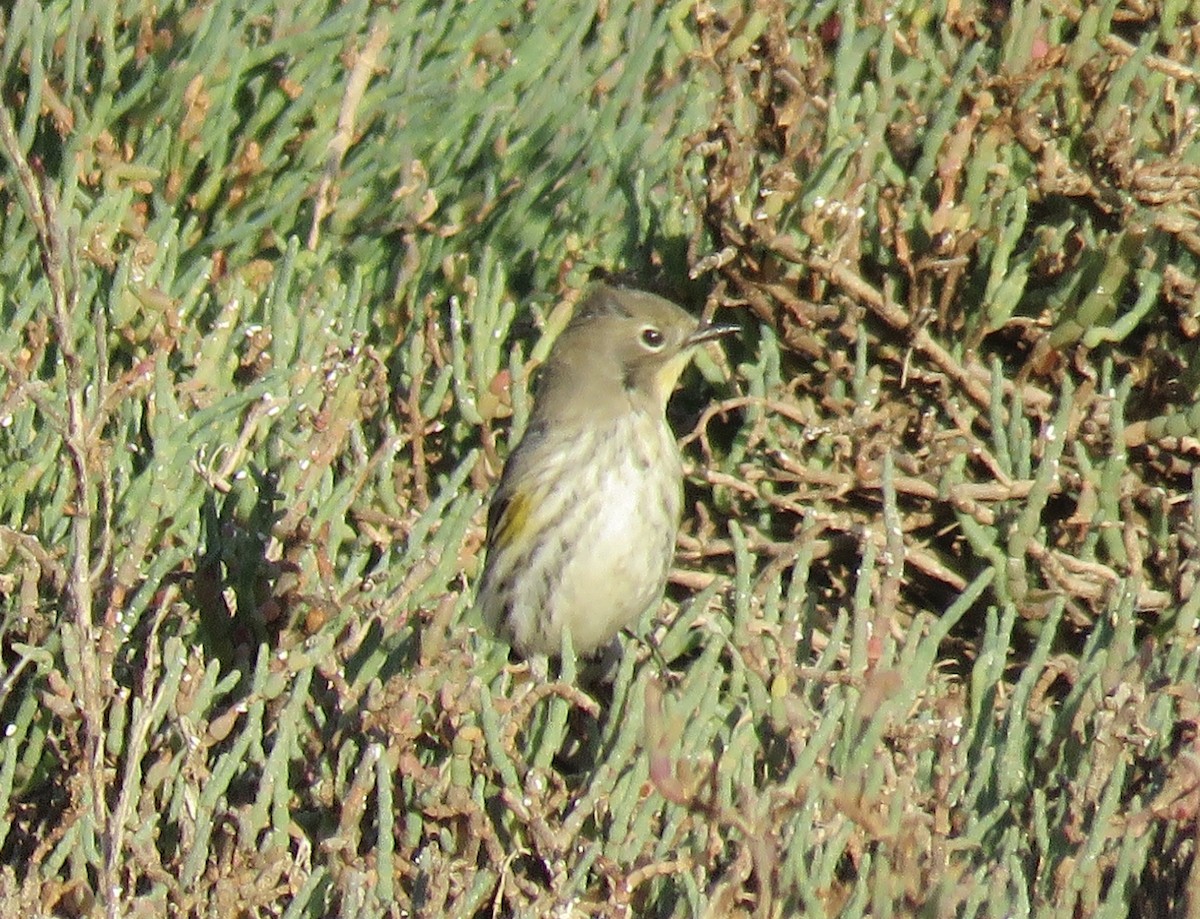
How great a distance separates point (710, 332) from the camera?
4.29m

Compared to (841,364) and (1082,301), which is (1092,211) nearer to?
(1082,301)

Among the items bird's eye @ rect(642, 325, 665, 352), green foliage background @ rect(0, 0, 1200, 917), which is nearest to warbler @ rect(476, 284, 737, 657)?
bird's eye @ rect(642, 325, 665, 352)

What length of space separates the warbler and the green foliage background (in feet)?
0.35

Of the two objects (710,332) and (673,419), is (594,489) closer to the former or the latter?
(710,332)

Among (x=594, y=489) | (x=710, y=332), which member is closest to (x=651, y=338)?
(x=710, y=332)

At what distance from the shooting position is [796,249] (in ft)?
14.1

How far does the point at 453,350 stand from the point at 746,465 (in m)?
0.64

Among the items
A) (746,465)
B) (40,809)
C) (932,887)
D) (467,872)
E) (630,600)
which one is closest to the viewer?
(932,887)

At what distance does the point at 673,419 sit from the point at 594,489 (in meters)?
0.58

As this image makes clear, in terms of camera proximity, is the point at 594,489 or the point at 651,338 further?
the point at 651,338

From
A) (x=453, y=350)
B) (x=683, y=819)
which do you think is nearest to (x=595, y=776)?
(x=683, y=819)

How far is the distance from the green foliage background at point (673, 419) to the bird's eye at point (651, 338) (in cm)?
13

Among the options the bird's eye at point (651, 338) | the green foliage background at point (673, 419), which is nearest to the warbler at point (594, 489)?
the bird's eye at point (651, 338)

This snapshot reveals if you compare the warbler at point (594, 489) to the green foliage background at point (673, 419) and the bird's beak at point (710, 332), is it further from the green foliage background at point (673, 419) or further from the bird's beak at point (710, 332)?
the green foliage background at point (673, 419)
